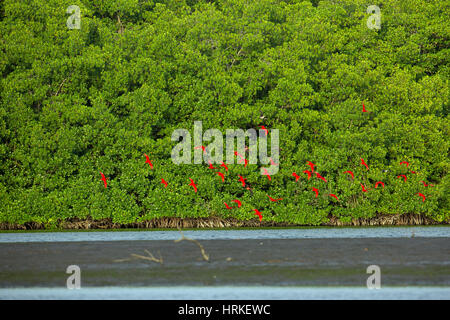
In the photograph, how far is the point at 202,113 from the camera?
1190 inches

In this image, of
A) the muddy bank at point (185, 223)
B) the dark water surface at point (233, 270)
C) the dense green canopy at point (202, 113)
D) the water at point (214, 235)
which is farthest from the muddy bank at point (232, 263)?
the dense green canopy at point (202, 113)

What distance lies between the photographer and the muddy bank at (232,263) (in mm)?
12073

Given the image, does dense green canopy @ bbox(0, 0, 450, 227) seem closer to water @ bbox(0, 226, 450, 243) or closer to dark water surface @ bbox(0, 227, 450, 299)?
water @ bbox(0, 226, 450, 243)

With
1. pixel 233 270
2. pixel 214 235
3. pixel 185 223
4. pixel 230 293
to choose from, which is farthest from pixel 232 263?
pixel 185 223

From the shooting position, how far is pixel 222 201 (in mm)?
28688

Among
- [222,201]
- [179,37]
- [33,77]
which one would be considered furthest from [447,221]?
[33,77]

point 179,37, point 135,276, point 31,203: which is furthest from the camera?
point 179,37

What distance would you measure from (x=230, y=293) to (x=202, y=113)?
1988 centimetres

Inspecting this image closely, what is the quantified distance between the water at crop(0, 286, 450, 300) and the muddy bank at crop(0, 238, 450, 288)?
1.46 ft

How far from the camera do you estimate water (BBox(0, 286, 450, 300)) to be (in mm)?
10641

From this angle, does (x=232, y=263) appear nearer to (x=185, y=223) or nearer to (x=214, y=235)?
(x=214, y=235)
